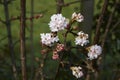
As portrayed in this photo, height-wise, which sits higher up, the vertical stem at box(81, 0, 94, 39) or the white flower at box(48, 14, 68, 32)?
the white flower at box(48, 14, 68, 32)

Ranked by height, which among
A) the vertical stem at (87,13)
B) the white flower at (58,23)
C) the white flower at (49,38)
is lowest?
the vertical stem at (87,13)

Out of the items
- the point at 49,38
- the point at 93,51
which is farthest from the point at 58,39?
the point at 93,51

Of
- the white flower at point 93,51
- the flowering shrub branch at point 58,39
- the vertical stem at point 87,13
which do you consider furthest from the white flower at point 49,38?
the vertical stem at point 87,13

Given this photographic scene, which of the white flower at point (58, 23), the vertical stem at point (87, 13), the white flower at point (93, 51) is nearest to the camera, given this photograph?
the white flower at point (58, 23)

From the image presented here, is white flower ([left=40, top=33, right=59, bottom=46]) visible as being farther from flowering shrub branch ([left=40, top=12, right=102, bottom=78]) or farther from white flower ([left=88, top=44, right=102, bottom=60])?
white flower ([left=88, top=44, right=102, bottom=60])

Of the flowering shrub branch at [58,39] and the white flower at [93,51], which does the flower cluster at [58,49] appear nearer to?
the flowering shrub branch at [58,39]

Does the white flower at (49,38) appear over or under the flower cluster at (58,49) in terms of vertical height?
over

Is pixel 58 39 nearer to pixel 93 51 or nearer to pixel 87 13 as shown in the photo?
pixel 93 51

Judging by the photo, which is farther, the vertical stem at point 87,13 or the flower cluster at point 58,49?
the vertical stem at point 87,13

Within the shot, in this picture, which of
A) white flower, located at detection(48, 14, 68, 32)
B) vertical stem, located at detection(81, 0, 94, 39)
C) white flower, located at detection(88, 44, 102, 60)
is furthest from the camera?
vertical stem, located at detection(81, 0, 94, 39)

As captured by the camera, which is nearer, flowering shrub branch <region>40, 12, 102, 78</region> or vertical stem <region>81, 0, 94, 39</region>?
flowering shrub branch <region>40, 12, 102, 78</region>

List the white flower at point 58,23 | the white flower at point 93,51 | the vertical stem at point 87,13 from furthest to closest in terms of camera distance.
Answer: the vertical stem at point 87,13 < the white flower at point 93,51 < the white flower at point 58,23

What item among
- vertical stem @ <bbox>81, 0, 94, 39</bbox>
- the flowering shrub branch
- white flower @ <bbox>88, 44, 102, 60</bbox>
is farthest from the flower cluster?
vertical stem @ <bbox>81, 0, 94, 39</bbox>

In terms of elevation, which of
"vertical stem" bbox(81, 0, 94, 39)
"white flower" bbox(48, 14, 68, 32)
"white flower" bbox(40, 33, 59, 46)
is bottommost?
"vertical stem" bbox(81, 0, 94, 39)
